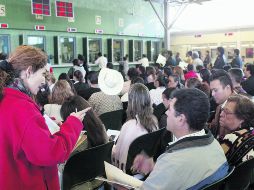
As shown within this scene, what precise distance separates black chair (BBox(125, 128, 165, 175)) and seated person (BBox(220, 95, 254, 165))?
63 centimetres

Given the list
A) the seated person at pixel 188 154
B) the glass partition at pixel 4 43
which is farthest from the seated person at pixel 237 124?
the glass partition at pixel 4 43

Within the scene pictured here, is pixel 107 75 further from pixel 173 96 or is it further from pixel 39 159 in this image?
pixel 39 159

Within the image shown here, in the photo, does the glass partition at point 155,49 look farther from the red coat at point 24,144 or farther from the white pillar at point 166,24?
the red coat at point 24,144

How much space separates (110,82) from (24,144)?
3.52 metres

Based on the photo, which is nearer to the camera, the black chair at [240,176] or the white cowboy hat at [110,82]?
the black chair at [240,176]

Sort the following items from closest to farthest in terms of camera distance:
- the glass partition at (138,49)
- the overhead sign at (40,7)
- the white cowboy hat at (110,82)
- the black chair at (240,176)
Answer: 1. the black chair at (240,176)
2. the white cowboy hat at (110,82)
3. the overhead sign at (40,7)
4. the glass partition at (138,49)

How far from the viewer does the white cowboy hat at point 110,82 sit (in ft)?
16.1

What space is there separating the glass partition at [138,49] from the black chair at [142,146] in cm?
1260

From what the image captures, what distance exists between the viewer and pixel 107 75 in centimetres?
517

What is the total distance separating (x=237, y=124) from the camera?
2.52 m

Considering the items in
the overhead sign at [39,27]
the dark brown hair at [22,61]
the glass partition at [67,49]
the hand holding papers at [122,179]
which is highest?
the overhead sign at [39,27]

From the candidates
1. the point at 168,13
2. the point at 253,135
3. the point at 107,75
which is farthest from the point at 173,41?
the point at 253,135

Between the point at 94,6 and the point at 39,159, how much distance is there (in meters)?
12.1

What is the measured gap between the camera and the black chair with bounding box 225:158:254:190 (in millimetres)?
1874
